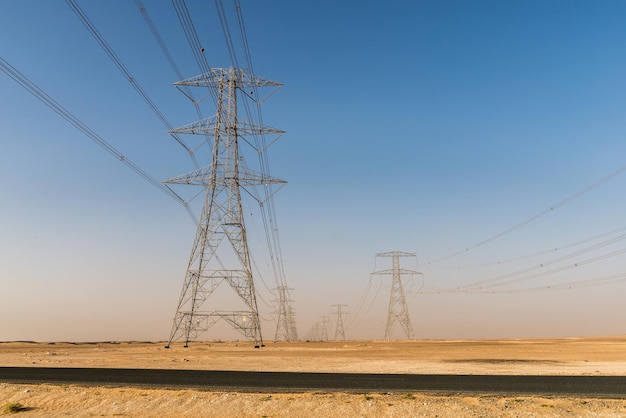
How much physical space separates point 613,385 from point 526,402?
8716 millimetres

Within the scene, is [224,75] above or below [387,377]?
above

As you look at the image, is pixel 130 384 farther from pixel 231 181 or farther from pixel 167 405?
pixel 231 181

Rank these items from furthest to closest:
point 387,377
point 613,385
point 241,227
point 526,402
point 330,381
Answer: point 241,227 → point 387,377 → point 330,381 → point 613,385 → point 526,402

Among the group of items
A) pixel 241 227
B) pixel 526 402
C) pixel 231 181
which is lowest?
pixel 526 402

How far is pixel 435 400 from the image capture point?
68.5 feet

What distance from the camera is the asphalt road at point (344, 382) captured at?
23.8m

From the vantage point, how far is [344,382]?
27047 millimetres

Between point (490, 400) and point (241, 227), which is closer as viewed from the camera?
point (490, 400)

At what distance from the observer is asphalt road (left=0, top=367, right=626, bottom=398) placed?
78.0 feet

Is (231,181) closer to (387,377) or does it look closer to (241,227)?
(241,227)

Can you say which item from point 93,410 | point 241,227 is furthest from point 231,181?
point 93,410

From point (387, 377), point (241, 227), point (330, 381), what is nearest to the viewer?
point (330, 381)

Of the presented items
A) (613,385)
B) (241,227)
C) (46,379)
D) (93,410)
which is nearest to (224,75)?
(241,227)

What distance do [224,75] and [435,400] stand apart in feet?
171
